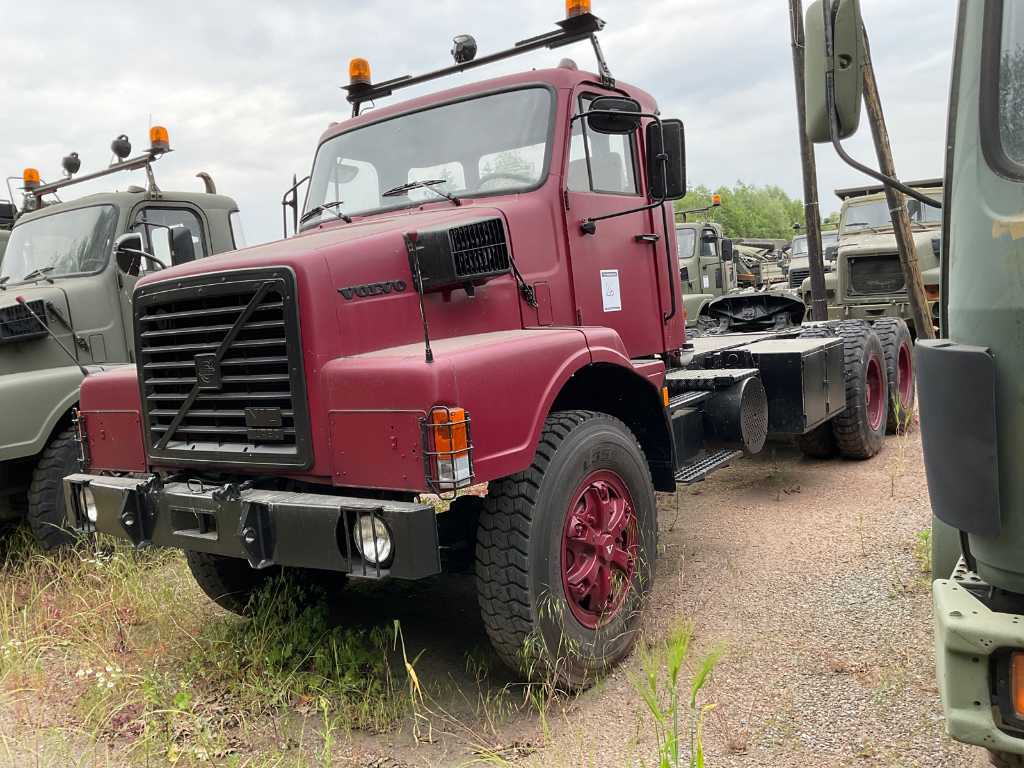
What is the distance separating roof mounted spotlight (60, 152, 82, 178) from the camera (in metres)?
7.49

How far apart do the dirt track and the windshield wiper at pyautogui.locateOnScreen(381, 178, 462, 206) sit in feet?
6.94

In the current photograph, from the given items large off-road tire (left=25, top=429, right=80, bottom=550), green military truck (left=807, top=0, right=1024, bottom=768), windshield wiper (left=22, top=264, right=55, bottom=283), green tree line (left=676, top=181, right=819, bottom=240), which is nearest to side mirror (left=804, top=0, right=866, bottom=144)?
green military truck (left=807, top=0, right=1024, bottom=768)

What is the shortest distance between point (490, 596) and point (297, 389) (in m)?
1.05

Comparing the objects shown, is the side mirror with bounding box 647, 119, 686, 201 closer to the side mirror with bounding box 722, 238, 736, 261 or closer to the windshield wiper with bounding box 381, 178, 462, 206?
the windshield wiper with bounding box 381, 178, 462, 206

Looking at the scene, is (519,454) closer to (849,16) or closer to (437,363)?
(437,363)

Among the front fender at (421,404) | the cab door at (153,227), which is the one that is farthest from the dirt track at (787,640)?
the cab door at (153,227)

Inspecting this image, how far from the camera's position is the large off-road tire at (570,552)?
3.28 m

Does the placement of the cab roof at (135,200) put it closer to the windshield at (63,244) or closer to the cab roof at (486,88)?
the windshield at (63,244)

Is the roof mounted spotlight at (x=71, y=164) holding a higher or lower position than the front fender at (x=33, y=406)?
higher

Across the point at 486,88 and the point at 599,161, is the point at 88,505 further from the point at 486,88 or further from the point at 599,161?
the point at 599,161

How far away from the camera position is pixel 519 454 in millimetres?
3225

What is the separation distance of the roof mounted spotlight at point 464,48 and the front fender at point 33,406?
118 inches

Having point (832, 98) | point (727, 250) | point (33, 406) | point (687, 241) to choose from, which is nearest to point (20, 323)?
point (33, 406)

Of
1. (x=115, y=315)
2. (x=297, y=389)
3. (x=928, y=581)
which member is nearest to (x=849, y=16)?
(x=297, y=389)
